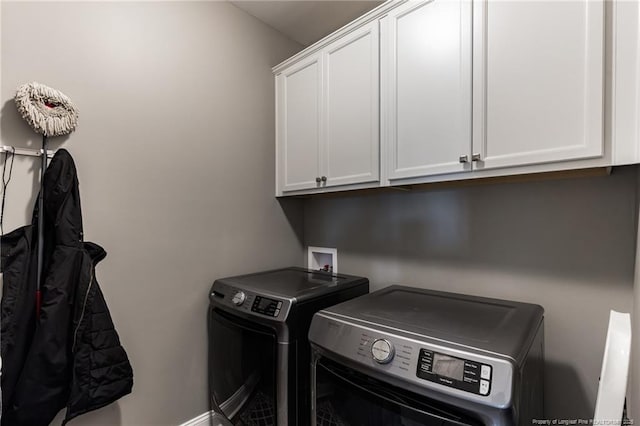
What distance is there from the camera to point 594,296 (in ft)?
3.77

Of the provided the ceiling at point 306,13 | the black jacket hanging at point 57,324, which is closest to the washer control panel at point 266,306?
the black jacket hanging at point 57,324

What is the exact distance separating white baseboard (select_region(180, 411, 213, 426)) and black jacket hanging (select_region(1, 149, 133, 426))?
0.54 m

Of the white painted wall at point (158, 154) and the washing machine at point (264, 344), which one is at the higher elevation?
the white painted wall at point (158, 154)

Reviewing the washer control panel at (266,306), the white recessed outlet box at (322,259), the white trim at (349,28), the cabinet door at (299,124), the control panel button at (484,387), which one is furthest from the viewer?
the white recessed outlet box at (322,259)

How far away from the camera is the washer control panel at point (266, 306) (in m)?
1.28

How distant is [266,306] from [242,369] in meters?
0.36

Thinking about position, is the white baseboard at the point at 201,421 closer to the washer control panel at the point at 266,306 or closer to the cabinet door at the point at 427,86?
the washer control panel at the point at 266,306

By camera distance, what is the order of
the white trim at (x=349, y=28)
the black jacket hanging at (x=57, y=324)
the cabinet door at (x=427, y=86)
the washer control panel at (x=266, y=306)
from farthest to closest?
1. the white trim at (x=349, y=28)
2. the washer control panel at (x=266, y=306)
3. the cabinet door at (x=427, y=86)
4. the black jacket hanging at (x=57, y=324)

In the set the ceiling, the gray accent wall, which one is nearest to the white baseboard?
the gray accent wall

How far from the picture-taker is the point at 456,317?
3.60 feet

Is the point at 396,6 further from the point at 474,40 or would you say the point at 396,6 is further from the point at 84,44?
the point at 84,44

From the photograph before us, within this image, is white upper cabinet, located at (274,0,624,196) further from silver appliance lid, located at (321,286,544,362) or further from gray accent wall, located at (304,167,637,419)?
silver appliance lid, located at (321,286,544,362)

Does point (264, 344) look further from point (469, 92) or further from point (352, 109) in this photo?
point (469, 92)

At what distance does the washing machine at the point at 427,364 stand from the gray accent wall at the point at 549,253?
15 cm
